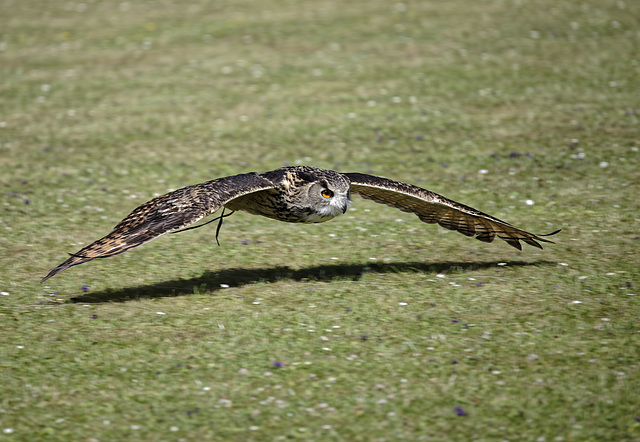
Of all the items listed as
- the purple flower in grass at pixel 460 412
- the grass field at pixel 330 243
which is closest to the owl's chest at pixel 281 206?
the grass field at pixel 330 243

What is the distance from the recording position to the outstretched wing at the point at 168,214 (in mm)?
8023

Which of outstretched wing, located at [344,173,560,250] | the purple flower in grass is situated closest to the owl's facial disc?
outstretched wing, located at [344,173,560,250]

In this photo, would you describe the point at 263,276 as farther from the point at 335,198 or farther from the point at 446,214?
the point at 446,214

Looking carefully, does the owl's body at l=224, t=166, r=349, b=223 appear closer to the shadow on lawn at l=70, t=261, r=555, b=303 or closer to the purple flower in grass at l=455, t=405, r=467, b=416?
the shadow on lawn at l=70, t=261, r=555, b=303

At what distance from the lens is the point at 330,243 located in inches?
468

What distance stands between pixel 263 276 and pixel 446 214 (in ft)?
8.82

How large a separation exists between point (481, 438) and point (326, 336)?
8.00ft

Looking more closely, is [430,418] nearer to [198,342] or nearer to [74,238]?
[198,342]

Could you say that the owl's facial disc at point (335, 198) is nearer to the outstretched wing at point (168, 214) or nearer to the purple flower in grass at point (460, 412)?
the outstretched wing at point (168, 214)

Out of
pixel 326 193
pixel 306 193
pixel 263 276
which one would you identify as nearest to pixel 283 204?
pixel 306 193

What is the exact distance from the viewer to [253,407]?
7.08 meters

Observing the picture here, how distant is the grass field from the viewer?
716cm

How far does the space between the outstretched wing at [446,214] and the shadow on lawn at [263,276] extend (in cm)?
54

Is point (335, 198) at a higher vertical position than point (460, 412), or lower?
higher
